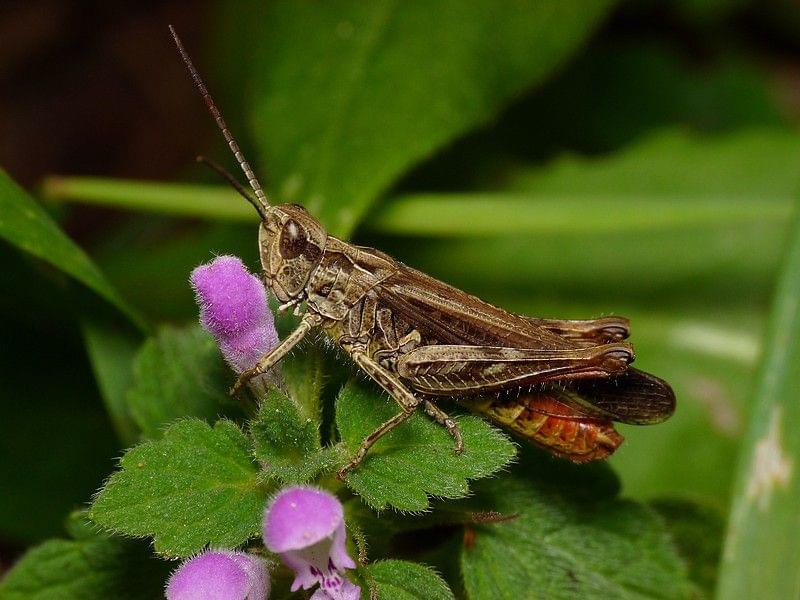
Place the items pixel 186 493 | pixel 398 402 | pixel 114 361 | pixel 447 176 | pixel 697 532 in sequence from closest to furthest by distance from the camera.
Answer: pixel 186 493, pixel 398 402, pixel 697 532, pixel 114 361, pixel 447 176

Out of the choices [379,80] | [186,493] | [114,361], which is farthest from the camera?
[379,80]

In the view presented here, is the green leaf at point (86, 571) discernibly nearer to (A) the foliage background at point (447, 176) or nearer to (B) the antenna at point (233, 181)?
(A) the foliage background at point (447, 176)

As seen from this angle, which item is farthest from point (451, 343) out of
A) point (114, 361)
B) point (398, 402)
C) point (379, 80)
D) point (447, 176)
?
point (447, 176)

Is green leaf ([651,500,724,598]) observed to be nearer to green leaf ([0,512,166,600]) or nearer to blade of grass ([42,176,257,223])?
green leaf ([0,512,166,600])

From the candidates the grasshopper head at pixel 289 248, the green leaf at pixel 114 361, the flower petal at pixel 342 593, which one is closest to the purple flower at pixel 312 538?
the flower petal at pixel 342 593

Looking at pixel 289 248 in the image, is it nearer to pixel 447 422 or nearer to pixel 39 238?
pixel 447 422

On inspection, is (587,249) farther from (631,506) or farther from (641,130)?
(631,506)

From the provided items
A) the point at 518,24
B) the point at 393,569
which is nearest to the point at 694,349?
the point at 518,24
